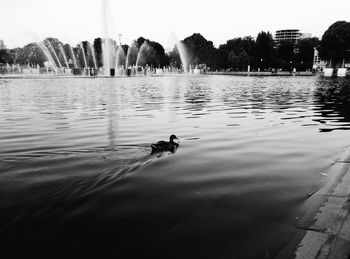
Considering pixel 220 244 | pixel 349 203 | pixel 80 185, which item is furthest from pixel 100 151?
pixel 349 203

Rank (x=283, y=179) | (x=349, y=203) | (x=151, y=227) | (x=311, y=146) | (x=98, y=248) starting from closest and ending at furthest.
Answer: (x=98, y=248) < (x=151, y=227) < (x=349, y=203) < (x=283, y=179) < (x=311, y=146)

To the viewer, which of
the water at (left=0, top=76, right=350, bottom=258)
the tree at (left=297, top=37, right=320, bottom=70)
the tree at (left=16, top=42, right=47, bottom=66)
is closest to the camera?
the water at (left=0, top=76, right=350, bottom=258)

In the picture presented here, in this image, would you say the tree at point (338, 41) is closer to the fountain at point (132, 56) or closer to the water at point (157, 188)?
the fountain at point (132, 56)

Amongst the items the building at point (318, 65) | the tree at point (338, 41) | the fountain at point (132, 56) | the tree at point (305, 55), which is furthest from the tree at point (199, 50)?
the tree at point (338, 41)

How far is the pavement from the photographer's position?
12.4ft

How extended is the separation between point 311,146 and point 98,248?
7.27 m

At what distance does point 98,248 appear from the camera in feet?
13.6

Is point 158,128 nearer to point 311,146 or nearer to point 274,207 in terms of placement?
point 311,146

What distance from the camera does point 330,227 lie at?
4422 mm

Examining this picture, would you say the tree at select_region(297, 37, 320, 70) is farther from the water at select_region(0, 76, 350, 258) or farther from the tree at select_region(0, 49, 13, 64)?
the water at select_region(0, 76, 350, 258)

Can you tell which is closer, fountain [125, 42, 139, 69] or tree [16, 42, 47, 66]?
tree [16, 42, 47, 66]

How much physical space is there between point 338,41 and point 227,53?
50.2 metres

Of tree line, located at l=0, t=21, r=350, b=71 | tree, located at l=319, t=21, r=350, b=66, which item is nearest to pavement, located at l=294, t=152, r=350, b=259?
tree line, located at l=0, t=21, r=350, b=71

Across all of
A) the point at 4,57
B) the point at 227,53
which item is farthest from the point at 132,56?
the point at 4,57
